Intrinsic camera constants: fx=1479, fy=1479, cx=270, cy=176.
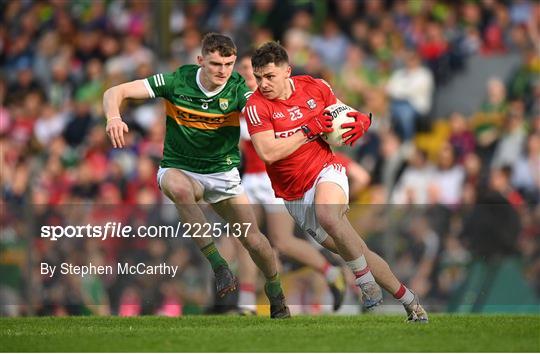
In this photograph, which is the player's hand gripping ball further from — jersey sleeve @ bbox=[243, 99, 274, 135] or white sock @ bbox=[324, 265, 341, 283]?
white sock @ bbox=[324, 265, 341, 283]

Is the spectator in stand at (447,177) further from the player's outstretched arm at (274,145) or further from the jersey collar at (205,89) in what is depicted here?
the player's outstretched arm at (274,145)

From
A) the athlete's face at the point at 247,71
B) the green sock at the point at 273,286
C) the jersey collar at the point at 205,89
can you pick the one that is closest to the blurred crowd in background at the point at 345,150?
the athlete's face at the point at 247,71

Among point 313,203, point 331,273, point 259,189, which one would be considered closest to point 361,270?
point 313,203

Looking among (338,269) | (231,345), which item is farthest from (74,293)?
(231,345)

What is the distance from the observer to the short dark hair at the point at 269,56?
1088 cm

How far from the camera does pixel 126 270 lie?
1397 centimetres

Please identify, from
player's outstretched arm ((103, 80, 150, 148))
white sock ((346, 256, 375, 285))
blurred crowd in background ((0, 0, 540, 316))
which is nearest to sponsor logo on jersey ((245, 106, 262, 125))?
player's outstretched arm ((103, 80, 150, 148))

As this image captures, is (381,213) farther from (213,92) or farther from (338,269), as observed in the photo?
(213,92)

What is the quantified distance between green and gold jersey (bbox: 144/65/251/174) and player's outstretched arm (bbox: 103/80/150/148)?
80mm

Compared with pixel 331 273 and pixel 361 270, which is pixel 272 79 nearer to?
pixel 361 270

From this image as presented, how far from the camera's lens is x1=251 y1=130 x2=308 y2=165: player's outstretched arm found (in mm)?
10945

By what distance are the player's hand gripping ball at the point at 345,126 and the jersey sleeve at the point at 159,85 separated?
138 cm

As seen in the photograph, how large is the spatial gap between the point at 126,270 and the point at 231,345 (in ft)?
14.0

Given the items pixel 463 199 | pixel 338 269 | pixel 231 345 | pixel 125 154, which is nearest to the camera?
pixel 231 345
